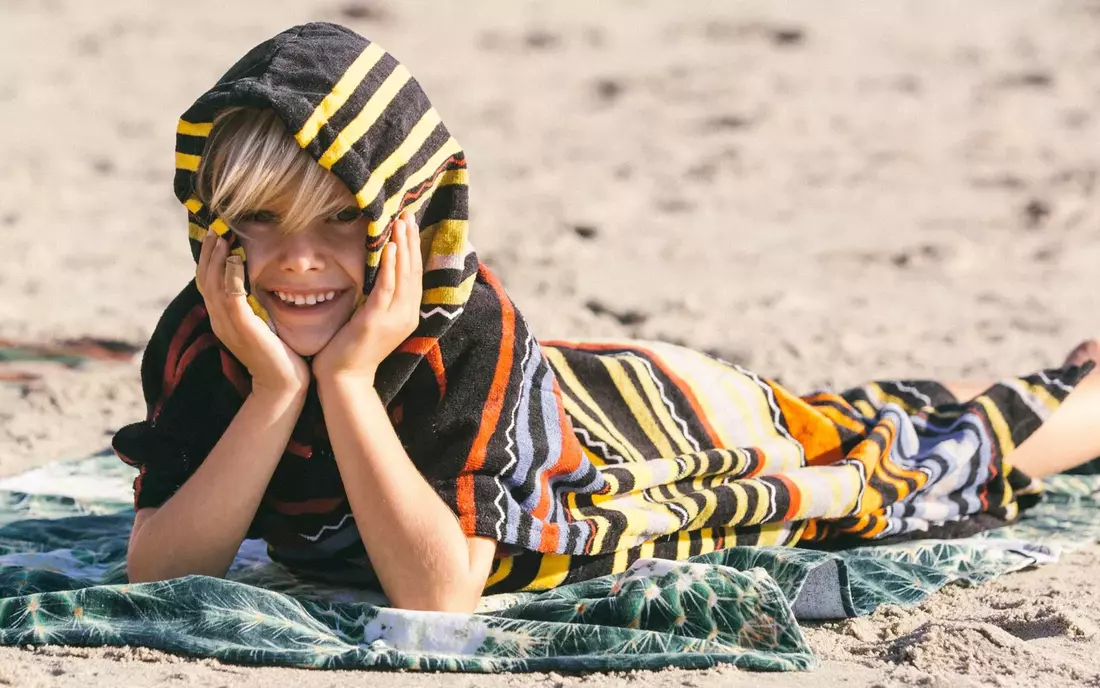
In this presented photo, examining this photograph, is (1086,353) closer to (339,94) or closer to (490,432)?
(490,432)

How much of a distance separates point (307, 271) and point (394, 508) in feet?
1.37

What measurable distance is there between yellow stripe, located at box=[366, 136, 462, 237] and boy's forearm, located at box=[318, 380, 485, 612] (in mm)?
272

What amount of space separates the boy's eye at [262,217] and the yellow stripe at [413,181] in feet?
0.51

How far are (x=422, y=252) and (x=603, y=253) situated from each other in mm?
3579

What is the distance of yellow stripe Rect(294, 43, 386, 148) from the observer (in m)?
2.20

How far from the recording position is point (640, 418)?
300 centimetres

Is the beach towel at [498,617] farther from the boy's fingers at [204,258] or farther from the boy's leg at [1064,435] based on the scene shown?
the boy's leg at [1064,435]

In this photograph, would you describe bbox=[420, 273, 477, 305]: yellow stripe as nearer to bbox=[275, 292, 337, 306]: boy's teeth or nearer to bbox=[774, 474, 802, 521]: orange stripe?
bbox=[275, 292, 337, 306]: boy's teeth

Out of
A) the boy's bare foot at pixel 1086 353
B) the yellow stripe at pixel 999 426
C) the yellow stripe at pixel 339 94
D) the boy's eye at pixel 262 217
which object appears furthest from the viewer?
the boy's bare foot at pixel 1086 353

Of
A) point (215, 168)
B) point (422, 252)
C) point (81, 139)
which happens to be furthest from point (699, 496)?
point (81, 139)

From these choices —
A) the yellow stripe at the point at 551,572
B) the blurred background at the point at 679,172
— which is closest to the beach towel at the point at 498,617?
the yellow stripe at the point at 551,572

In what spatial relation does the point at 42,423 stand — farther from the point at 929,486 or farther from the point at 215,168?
the point at 929,486

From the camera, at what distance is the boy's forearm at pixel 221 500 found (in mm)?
2393

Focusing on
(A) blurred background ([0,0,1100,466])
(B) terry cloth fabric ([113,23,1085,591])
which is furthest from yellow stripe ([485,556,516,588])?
(A) blurred background ([0,0,1100,466])
